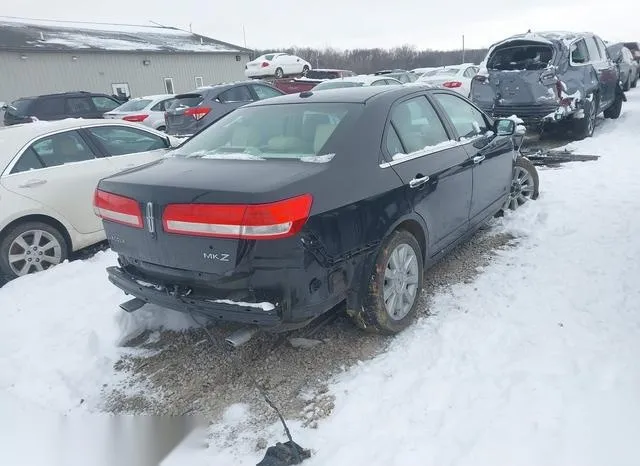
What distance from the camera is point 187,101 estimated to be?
12148 millimetres

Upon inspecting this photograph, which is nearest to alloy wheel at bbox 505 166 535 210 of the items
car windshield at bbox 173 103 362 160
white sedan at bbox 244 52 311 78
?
car windshield at bbox 173 103 362 160

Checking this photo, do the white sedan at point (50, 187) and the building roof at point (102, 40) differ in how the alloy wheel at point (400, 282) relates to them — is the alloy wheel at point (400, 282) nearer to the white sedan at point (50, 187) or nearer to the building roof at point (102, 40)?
the white sedan at point (50, 187)

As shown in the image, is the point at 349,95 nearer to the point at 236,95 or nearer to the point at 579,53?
the point at 579,53

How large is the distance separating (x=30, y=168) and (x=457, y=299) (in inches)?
167

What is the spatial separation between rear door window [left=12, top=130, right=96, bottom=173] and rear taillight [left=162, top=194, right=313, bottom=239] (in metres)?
3.23

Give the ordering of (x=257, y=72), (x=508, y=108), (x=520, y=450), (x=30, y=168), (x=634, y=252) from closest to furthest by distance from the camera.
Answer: (x=520, y=450) < (x=634, y=252) < (x=30, y=168) < (x=508, y=108) < (x=257, y=72)

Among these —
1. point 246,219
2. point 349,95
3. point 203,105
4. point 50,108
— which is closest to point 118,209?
point 246,219

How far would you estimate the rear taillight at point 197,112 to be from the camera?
11.7 metres

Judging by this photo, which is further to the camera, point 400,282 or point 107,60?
point 107,60

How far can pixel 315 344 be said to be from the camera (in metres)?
3.43

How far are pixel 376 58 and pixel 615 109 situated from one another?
2793 inches

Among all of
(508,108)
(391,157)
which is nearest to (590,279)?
(391,157)

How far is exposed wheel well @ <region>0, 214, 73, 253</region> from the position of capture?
4852mm

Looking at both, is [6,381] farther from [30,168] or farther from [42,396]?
[30,168]
